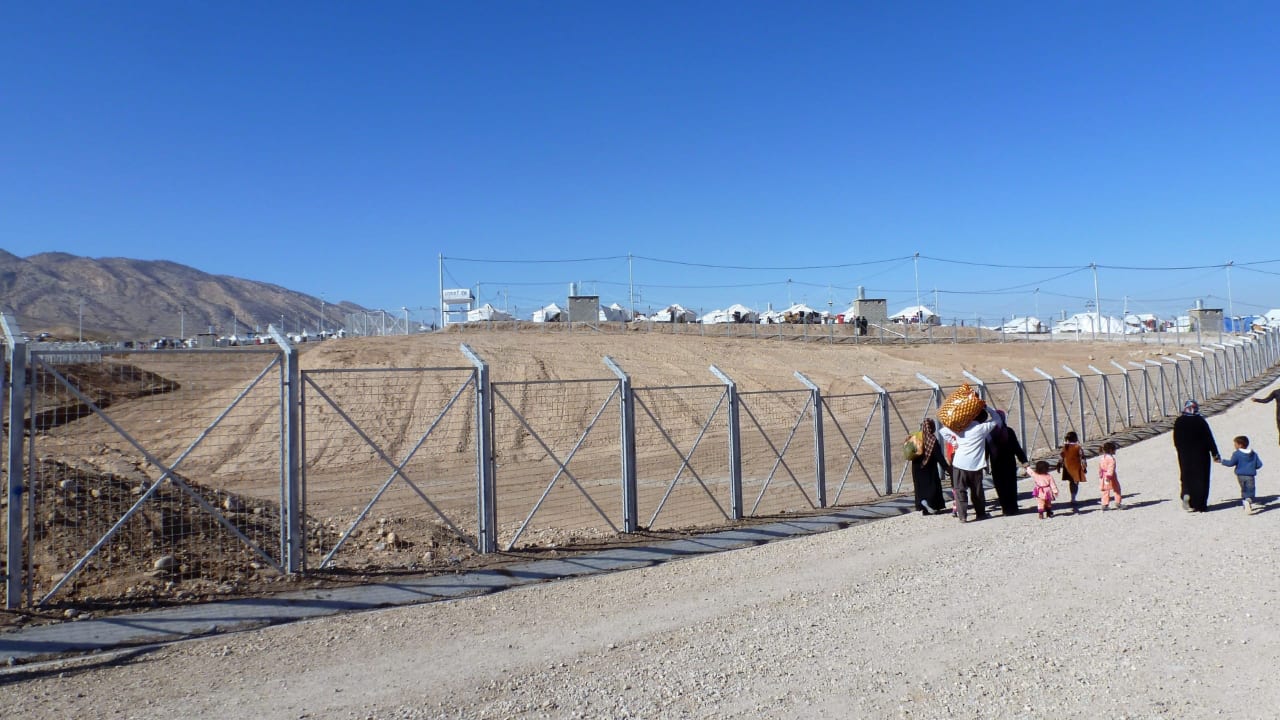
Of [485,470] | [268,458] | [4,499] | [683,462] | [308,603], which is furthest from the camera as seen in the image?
[268,458]

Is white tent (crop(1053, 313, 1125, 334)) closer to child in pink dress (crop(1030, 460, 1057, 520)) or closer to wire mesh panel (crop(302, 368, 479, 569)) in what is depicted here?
wire mesh panel (crop(302, 368, 479, 569))

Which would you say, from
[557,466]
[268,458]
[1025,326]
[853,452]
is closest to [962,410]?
[853,452]

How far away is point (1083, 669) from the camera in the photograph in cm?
518

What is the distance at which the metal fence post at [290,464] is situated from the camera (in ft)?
26.3

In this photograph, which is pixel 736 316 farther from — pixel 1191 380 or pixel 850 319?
pixel 1191 380

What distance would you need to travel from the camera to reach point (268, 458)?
19.3m

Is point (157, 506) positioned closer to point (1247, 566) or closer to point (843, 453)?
point (1247, 566)

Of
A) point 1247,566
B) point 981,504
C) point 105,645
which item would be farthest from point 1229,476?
point 105,645

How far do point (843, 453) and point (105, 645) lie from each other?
54.3 feet

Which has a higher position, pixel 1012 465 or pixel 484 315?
pixel 484 315

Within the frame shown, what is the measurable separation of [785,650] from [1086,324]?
69018 millimetres

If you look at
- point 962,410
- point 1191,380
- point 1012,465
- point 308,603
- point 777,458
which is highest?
point 1191,380

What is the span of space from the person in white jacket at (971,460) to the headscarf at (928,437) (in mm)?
262

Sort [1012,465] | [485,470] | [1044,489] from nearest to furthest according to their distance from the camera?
[485,470] → [1044,489] → [1012,465]
